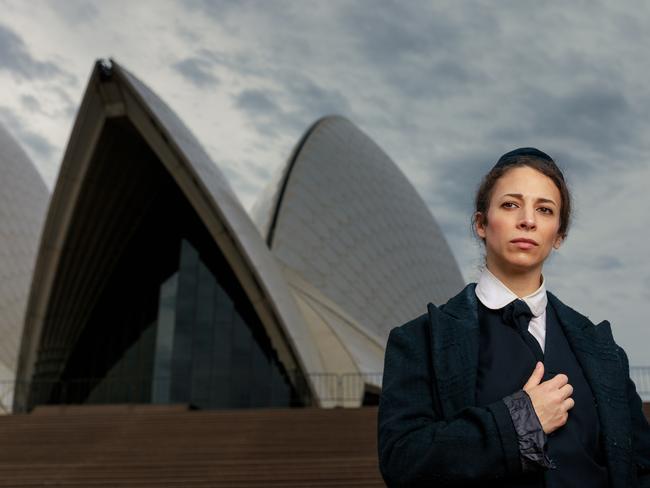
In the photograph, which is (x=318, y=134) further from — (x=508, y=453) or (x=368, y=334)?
(x=508, y=453)

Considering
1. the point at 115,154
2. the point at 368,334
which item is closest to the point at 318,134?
the point at 368,334

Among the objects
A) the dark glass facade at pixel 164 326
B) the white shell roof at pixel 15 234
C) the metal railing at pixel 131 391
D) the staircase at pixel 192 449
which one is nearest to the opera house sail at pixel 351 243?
the metal railing at pixel 131 391

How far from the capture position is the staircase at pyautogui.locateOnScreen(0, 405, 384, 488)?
795 centimetres

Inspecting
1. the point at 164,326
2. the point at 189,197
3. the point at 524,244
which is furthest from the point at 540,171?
the point at 164,326

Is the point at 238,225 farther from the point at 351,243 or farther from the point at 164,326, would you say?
the point at 351,243

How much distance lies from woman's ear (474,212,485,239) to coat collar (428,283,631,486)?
13 cm

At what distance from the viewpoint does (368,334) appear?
71.6ft

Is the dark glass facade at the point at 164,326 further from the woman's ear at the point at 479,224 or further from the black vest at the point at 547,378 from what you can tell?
the black vest at the point at 547,378

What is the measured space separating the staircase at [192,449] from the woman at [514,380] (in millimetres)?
6116

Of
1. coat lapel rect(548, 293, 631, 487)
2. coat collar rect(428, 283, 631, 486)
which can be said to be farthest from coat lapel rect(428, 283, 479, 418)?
coat lapel rect(548, 293, 631, 487)

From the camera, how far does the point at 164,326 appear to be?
19.1 meters

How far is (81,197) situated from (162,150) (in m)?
2.39

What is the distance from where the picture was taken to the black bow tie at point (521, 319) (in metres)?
1.60

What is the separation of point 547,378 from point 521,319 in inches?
5.4
